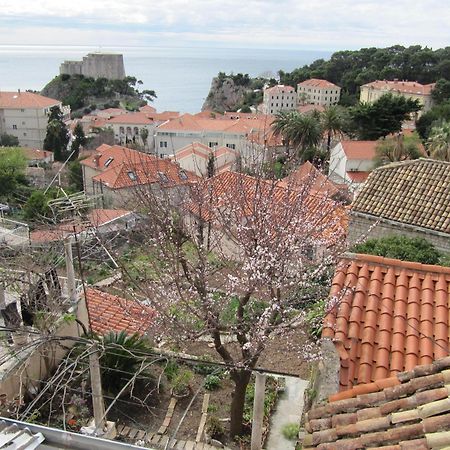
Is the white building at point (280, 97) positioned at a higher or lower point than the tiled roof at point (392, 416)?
lower

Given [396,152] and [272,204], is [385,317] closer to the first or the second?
[272,204]

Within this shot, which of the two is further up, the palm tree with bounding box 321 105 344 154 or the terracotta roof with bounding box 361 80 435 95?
the terracotta roof with bounding box 361 80 435 95

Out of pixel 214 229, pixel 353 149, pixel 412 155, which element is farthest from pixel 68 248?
pixel 353 149

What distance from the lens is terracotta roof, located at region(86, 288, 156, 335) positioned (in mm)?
10336

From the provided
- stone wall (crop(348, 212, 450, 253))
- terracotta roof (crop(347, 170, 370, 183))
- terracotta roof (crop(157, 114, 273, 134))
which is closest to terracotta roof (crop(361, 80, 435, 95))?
terracotta roof (crop(157, 114, 273, 134))

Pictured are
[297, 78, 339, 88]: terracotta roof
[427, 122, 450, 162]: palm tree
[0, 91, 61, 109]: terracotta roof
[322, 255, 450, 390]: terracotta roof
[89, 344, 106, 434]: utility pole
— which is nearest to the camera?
[322, 255, 450, 390]: terracotta roof

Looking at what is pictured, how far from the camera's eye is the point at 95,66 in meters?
128

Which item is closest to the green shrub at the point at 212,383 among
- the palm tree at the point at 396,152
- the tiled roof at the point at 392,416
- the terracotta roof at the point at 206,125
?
the tiled roof at the point at 392,416

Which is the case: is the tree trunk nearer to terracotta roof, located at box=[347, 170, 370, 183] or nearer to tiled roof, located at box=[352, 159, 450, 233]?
tiled roof, located at box=[352, 159, 450, 233]

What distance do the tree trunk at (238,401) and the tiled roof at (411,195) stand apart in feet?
32.7

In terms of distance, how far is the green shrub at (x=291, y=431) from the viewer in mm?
7766

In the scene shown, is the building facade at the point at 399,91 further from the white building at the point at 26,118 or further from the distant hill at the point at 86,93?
the white building at the point at 26,118

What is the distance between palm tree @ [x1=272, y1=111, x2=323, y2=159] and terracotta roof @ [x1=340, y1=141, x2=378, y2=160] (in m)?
2.97

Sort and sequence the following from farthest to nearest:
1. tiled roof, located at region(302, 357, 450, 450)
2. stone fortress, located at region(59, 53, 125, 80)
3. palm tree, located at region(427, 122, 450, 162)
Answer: stone fortress, located at region(59, 53, 125, 80) → palm tree, located at region(427, 122, 450, 162) → tiled roof, located at region(302, 357, 450, 450)
